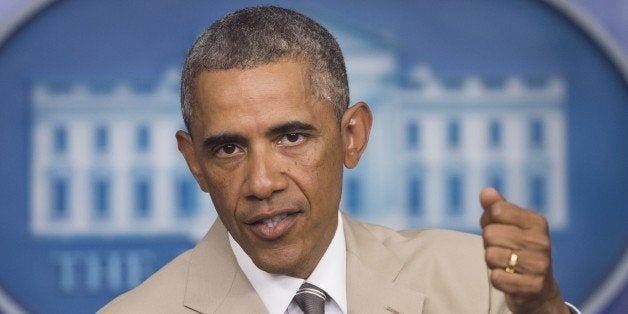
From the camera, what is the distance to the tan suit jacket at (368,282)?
8.53 feet

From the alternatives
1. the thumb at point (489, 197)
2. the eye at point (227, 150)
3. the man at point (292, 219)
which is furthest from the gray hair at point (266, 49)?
the thumb at point (489, 197)

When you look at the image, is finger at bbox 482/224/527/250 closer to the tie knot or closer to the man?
the man

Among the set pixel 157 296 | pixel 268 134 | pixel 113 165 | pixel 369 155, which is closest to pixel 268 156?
pixel 268 134

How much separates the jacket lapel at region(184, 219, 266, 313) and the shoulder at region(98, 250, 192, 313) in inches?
0.9

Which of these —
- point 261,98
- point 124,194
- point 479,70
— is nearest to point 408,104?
point 479,70

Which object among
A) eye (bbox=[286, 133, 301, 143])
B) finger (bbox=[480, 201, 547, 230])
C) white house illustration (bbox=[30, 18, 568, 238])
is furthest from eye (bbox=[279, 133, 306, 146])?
white house illustration (bbox=[30, 18, 568, 238])

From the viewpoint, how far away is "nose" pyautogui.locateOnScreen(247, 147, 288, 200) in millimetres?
2348

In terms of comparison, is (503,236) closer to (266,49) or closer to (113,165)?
(266,49)

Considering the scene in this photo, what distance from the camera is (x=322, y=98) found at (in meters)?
2.50

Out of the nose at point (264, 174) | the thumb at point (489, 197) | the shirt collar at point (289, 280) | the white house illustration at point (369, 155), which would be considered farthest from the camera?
the white house illustration at point (369, 155)

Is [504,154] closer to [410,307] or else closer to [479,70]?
[479,70]

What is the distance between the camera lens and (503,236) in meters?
2.13

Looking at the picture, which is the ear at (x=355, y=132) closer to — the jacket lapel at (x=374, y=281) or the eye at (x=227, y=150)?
the jacket lapel at (x=374, y=281)

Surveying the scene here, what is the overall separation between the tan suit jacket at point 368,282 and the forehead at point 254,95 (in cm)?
37
